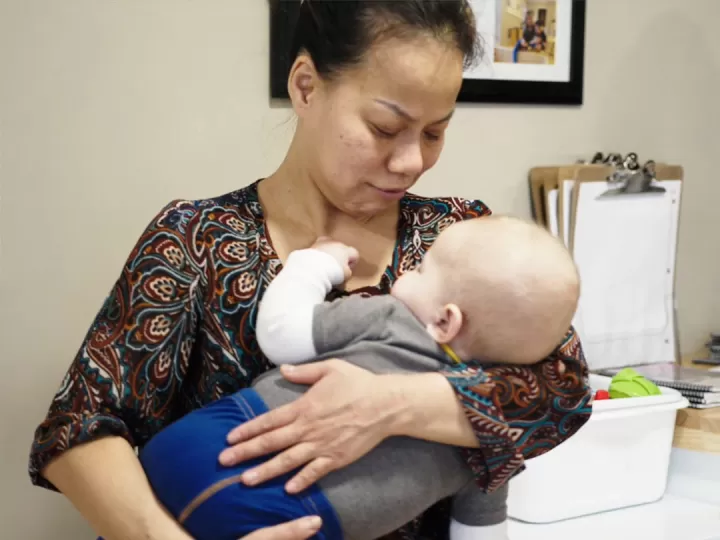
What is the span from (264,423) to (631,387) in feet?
3.76

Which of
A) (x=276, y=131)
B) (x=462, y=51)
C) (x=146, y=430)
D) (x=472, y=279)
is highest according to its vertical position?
(x=462, y=51)

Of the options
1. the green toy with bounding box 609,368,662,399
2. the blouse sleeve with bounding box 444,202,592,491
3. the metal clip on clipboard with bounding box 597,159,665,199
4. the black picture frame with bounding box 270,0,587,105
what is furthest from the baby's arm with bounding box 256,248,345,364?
the metal clip on clipboard with bounding box 597,159,665,199

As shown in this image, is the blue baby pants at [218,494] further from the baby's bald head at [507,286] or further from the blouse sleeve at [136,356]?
the baby's bald head at [507,286]

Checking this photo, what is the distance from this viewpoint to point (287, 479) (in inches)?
40.0

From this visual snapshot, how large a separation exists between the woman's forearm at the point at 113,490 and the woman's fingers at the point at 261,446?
117mm

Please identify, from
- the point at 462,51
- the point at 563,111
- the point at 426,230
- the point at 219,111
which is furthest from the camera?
the point at 563,111

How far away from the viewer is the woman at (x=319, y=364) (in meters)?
1.05

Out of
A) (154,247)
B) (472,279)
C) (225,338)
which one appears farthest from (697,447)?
(154,247)

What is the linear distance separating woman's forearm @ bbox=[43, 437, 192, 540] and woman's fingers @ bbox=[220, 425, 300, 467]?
117 mm

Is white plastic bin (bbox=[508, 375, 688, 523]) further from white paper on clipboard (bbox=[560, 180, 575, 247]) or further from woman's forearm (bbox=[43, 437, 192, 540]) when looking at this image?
woman's forearm (bbox=[43, 437, 192, 540])

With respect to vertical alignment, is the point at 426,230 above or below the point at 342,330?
above

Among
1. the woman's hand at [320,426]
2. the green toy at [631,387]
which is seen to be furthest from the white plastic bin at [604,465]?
the woman's hand at [320,426]

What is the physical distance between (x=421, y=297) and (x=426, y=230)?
0.27 m

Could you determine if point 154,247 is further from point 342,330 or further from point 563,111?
point 563,111
